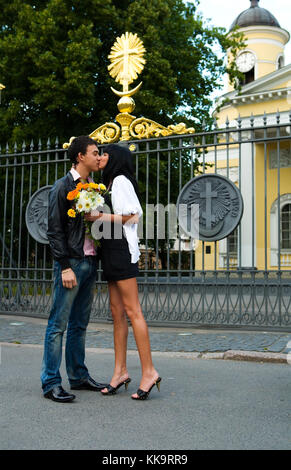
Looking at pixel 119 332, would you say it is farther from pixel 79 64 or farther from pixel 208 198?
pixel 79 64

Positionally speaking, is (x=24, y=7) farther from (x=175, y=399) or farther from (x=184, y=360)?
(x=175, y=399)

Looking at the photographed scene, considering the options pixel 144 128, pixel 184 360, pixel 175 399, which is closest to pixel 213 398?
pixel 175 399

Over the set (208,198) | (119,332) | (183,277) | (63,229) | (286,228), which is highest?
(286,228)

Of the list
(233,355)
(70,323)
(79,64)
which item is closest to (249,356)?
(233,355)

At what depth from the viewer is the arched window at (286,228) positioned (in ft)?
76.1

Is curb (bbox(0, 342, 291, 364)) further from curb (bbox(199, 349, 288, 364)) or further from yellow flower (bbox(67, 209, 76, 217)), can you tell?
yellow flower (bbox(67, 209, 76, 217))

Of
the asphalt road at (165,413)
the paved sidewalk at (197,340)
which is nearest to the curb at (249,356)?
the paved sidewalk at (197,340)

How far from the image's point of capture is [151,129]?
820cm

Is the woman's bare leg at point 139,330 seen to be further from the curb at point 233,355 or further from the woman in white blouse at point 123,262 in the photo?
the curb at point 233,355

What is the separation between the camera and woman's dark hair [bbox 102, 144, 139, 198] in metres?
4.15

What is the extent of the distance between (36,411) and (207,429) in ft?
3.98

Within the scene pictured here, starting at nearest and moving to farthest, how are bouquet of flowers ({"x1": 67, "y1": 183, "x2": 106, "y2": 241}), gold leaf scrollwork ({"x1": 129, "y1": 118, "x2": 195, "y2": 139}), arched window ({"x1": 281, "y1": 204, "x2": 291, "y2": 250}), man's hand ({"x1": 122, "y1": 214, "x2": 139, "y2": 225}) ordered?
bouquet of flowers ({"x1": 67, "y1": 183, "x2": 106, "y2": 241}) → man's hand ({"x1": 122, "y1": 214, "x2": 139, "y2": 225}) → gold leaf scrollwork ({"x1": 129, "y1": 118, "x2": 195, "y2": 139}) → arched window ({"x1": 281, "y1": 204, "x2": 291, "y2": 250})

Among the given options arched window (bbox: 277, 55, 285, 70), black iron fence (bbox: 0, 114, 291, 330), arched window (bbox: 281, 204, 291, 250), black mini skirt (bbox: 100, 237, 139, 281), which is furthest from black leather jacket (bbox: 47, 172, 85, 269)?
arched window (bbox: 277, 55, 285, 70)

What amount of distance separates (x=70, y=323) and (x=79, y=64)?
12014 millimetres
